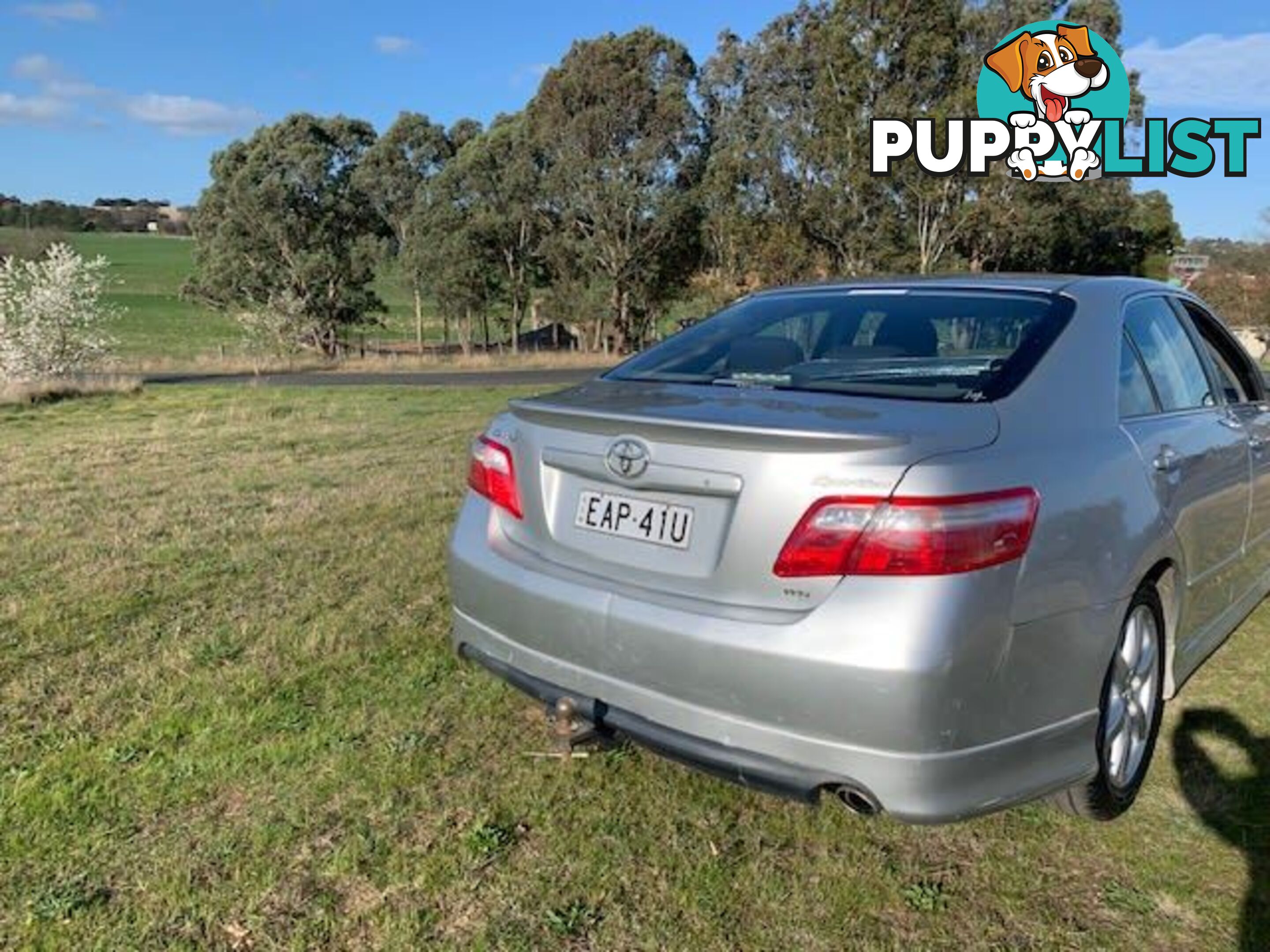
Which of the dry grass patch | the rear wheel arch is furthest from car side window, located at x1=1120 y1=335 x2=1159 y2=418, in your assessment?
the dry grass patch

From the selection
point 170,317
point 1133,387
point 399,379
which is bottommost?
point 399,379

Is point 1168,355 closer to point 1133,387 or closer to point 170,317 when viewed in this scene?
point 1133,387

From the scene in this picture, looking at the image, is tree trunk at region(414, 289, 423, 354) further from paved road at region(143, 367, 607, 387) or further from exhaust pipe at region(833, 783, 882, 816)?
exhaust pipe at region(833, 783, 882, 816)

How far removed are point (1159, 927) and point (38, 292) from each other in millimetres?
25655

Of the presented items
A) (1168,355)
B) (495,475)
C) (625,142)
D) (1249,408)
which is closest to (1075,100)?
(625,142)

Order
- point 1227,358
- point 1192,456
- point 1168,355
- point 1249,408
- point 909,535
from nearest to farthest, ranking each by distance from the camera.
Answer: point 909,535 → point 1192,456 → point 1168,355 → point 1249,408 → point 1227,358

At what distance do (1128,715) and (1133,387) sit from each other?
3.13ft

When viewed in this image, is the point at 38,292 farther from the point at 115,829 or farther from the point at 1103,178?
the point at 1103,178

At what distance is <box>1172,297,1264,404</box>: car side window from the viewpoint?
388 cm

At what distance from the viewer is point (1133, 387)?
2990 mm

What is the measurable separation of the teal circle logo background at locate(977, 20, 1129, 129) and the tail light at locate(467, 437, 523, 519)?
26.3 meters

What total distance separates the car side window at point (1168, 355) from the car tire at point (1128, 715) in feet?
2.36

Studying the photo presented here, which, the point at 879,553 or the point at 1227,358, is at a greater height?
the point at 1227,358

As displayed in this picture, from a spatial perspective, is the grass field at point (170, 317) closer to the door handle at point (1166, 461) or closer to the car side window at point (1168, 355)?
the car side window at point (1168, 355)
